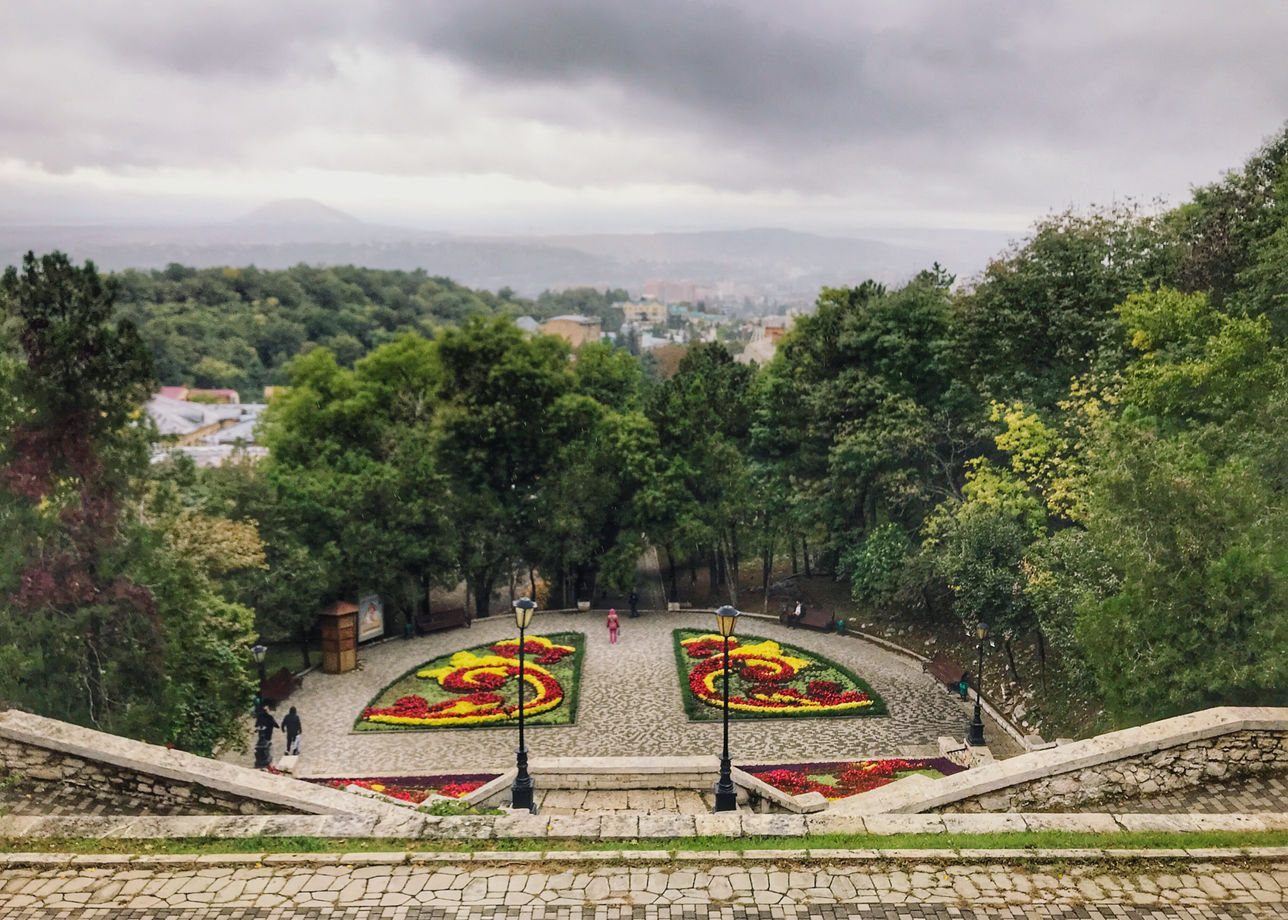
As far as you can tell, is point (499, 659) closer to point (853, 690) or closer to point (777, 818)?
point (853, 690)

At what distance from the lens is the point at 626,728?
67.3ft

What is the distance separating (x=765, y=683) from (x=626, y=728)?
428 centimetres

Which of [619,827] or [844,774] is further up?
[619,827]

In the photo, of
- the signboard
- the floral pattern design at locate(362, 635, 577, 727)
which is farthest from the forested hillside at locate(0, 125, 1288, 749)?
the floral pattern design at locate(362, 635, 577, 727)

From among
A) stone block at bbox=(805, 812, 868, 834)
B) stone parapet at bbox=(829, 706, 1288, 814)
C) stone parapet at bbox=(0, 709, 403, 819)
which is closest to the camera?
stone block at bbox=(805, 812, 868, 834)

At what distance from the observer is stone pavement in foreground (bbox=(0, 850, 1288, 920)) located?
8383 millimetres

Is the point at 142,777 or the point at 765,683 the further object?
the point at 765,683

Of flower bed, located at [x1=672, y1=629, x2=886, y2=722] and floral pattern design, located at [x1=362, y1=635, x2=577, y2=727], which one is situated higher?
flower bed, located at [x1=672, y1=629, x2=886, y2=722]

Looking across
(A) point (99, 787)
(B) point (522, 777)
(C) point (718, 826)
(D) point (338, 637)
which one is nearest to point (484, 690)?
(D) point (338, 637)

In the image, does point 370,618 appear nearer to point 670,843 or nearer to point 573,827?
point 573,827

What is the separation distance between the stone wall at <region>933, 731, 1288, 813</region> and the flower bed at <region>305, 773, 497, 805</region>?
8.58 metres

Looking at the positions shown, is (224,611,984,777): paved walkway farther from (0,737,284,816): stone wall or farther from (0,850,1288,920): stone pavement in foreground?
(0,850,1288,920): stone pavement in foreground

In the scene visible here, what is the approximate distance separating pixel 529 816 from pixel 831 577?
25218 mm

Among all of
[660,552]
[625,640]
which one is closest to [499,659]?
[625,640]
